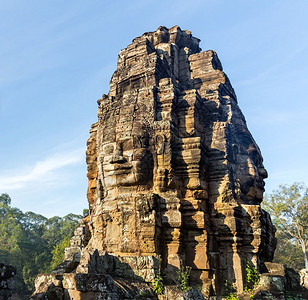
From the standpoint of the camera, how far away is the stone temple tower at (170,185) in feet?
29.0

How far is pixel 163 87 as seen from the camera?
10.9m

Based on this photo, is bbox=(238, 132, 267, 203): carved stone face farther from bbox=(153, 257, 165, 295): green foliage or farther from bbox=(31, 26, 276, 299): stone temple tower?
bbox=(153, 257, 165, 295): green foliage

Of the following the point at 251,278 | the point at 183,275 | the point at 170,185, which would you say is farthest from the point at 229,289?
the point at 170,185

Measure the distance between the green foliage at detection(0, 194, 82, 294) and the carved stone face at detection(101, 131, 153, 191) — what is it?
2178cm

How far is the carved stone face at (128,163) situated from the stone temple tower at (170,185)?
0.03 metres

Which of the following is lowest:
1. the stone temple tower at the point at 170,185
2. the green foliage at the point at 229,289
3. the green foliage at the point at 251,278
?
the green foliage at the point at 229,289

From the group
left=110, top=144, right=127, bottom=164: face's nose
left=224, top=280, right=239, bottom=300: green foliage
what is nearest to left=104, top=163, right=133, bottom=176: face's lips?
left=110, top=144, right=127, bottom=164: face's nose

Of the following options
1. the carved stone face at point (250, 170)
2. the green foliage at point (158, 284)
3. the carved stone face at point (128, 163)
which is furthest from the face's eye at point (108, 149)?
the carved stone face at point (250, 170)

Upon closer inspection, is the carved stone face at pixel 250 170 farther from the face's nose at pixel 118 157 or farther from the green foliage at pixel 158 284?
the green foliage at pixel 158 284

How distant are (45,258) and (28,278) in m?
2.38

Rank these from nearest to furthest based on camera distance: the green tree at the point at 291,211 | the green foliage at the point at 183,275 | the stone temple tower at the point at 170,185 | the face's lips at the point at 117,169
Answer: the green foliage at the point at 183,275, the stone temple tower at the point at 170,185, the face's lips at the point at 117,169, the green tree at the point at 291,211

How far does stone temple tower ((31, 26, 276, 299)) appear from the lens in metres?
8.84

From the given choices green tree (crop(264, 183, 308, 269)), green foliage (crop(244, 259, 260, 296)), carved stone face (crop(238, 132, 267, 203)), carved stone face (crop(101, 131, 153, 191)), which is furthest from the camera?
green tree (crop(264, 183, 308, 269))

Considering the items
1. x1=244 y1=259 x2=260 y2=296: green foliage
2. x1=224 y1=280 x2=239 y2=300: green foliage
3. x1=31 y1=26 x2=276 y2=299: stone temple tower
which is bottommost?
x1=224 y1=280 x2=239 y2=300: green foliage
